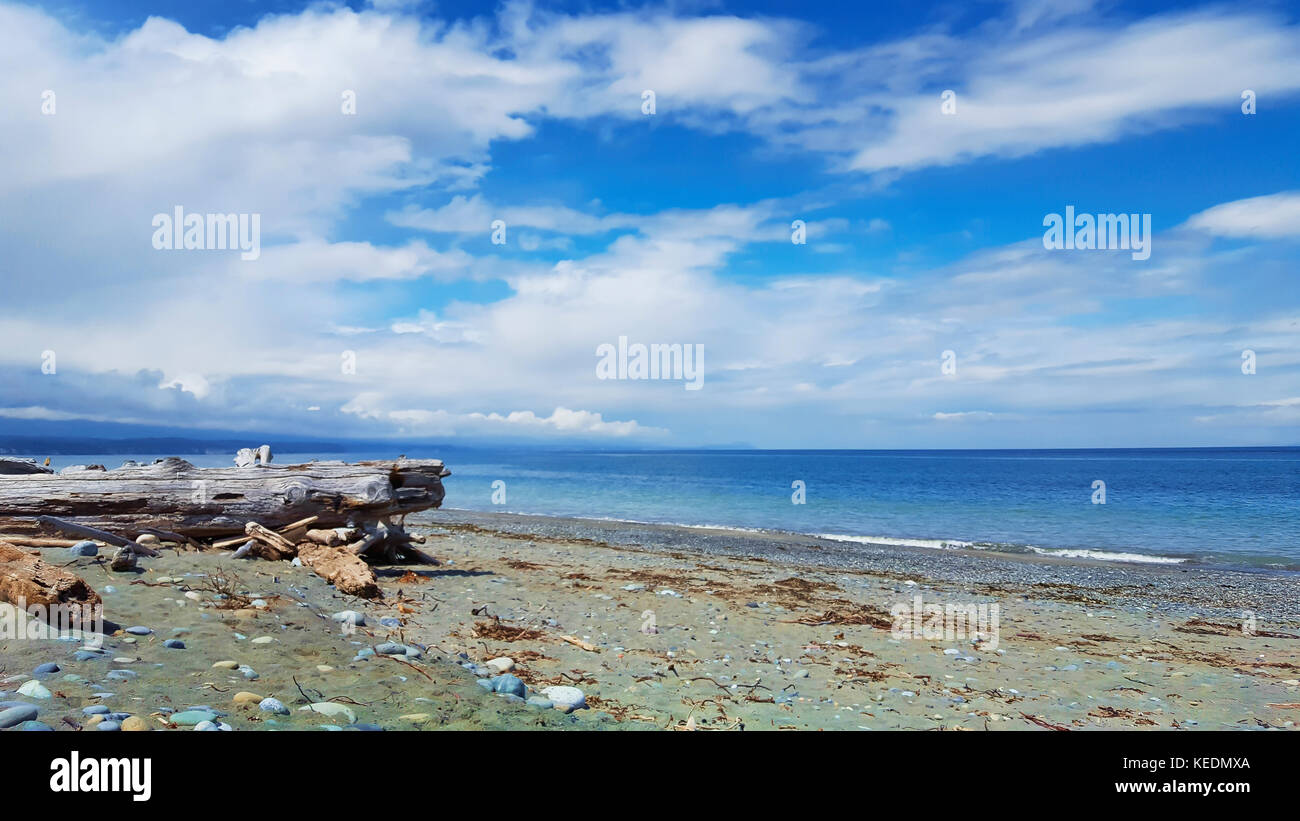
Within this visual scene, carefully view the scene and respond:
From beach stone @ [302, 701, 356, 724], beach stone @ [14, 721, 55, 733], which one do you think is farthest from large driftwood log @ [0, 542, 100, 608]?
beach stone @ [302, 701, 356, 724]

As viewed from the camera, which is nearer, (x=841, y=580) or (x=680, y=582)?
(x=680, y=582)

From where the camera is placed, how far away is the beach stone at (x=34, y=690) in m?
4.76

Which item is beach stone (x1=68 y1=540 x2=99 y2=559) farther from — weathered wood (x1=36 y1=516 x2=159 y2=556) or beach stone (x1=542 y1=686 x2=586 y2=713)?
beach stone (x1=542 y1=686 x2=586 y2=713)

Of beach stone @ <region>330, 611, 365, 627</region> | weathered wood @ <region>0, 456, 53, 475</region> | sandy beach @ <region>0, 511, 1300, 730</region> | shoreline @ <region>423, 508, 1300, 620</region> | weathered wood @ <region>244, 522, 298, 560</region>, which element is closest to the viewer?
sandy beach @ <region>0, 511, 1300, 730</region>

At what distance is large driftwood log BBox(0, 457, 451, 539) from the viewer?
1155 centimetres

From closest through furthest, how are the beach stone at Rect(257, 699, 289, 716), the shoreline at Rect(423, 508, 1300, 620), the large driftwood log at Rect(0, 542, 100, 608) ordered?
the beach stone at Rect(257, 699, 289, 716), the large driftwood log at Rect(0, 542, 100, 608), the shoreline at Rect(423, 508, 1300, 620)

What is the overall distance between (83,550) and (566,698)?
826 cm

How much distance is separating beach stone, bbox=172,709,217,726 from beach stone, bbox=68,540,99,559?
7002 millimetres

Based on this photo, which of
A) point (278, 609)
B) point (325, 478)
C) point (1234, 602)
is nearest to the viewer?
point (278, 609)

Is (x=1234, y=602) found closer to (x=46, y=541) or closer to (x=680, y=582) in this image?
(x=680, y=582)

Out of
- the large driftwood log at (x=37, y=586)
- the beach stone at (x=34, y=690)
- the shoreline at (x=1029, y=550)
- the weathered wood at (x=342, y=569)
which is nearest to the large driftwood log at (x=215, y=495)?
the weathered wood at (x=342, y=569)
